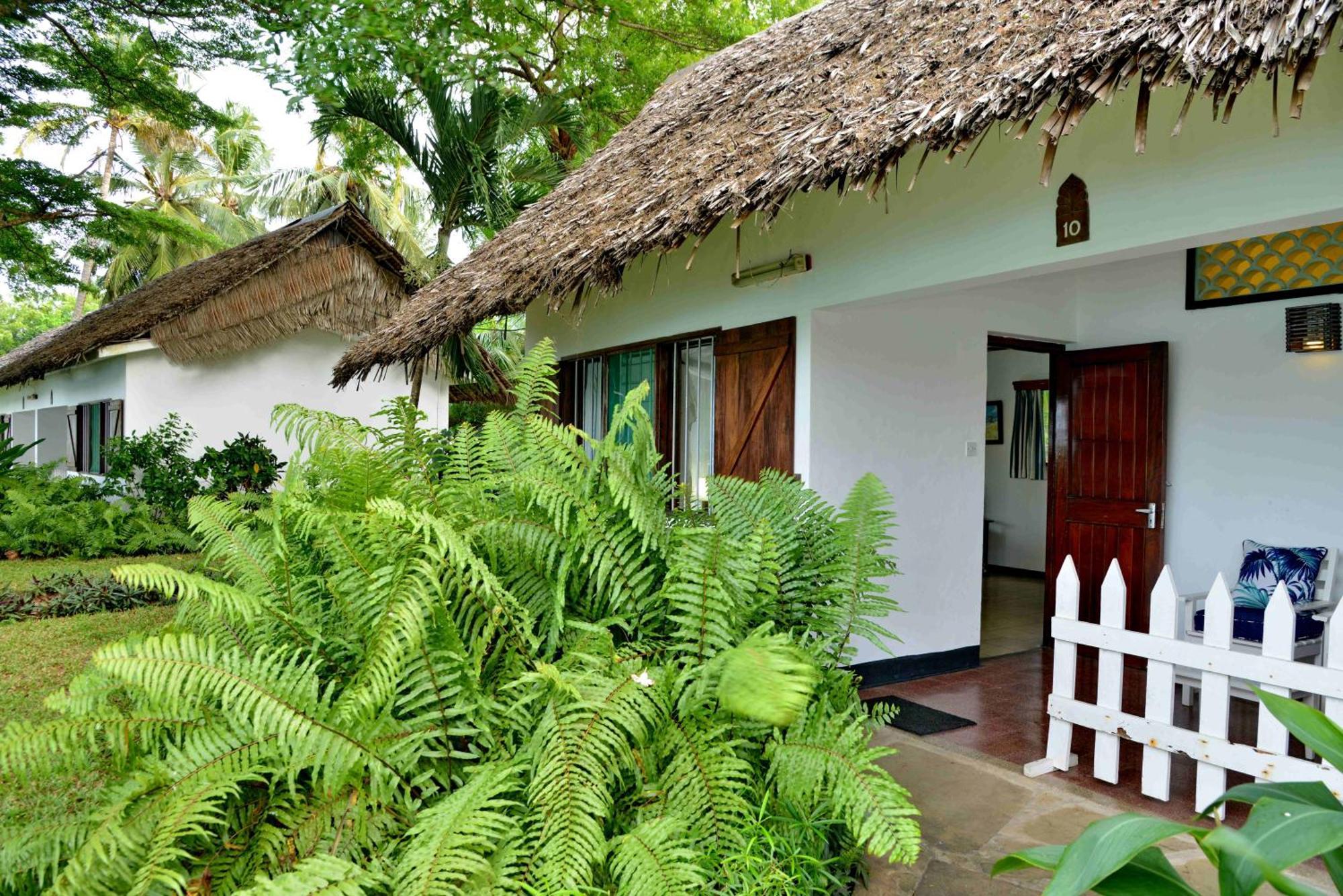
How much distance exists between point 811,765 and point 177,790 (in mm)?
1370

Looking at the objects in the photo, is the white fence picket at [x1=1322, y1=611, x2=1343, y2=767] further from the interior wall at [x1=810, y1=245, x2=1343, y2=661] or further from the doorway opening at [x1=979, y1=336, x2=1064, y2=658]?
the doorway opening at [x1=979, y1=336, x2=1064, y2=658]

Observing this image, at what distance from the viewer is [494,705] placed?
6.80ft

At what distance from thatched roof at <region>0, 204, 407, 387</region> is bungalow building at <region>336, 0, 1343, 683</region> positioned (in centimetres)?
428

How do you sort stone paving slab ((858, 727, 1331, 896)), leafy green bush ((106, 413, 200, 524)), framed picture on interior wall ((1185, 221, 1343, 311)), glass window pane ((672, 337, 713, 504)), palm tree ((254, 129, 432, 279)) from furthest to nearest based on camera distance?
palm tree ((254, 129, 432, 279))
leafy green bush ((106, 413, 200, 524))
glass window pane ((672, 337, 713, 504))
framed picture on interior wall ((1185, 221, 1343, 311))
stone paving slab ((858, 727, 1331, 896))

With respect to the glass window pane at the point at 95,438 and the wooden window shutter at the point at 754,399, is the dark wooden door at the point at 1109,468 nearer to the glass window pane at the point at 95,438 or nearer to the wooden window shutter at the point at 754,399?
the wooden window shutter at the point at 754,399

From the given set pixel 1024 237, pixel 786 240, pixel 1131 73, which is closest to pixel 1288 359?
pixel 1024 237

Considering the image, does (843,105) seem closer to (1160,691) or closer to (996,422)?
(1160,691)

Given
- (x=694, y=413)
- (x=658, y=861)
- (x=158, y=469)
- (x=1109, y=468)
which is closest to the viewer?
(x=658, y=861)

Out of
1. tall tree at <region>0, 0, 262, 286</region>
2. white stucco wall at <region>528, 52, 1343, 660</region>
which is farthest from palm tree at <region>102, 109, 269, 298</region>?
white stucco wall at <region>528, 52, 1343, 660</region>

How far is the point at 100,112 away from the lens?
8.17 metres

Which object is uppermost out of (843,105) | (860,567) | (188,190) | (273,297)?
(188,190)

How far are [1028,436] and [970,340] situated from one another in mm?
4498

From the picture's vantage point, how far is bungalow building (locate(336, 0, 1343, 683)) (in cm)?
248

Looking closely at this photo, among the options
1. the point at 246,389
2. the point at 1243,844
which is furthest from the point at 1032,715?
the point at 246,389
